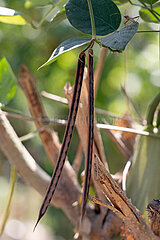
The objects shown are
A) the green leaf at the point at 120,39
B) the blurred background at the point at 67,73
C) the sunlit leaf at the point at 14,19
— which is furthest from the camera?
the blurred background at the point at 67,73

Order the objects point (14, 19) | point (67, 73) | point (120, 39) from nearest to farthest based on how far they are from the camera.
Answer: point (120, 39) < point (14, 19) < point (67, 73)

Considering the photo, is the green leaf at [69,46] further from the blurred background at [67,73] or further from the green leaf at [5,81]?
the blurred background at [67,73]

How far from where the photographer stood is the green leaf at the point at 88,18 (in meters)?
0.13

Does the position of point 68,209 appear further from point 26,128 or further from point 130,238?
point 26,128

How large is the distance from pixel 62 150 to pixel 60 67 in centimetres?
57

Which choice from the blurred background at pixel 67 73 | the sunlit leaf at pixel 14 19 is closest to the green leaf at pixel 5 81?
the sunlit leaf at pixel 14 19

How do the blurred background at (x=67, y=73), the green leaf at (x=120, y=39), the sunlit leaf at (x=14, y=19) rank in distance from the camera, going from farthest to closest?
1. the blurred background at (x=67, y=73)
2. the sunlit leaf at (x=14, y=19)
3. the green leaf at (x=120, y=39)

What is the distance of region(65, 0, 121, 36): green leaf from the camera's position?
13cm

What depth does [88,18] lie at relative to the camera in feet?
0.44

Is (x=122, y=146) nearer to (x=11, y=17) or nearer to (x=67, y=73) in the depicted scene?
(x=11, y=17)

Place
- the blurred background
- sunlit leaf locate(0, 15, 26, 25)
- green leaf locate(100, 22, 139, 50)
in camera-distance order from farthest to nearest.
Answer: the blurred background < sunlit leaf locate(0, 15, 26, 25) < green leaf locate(100, 22, 139, 50)

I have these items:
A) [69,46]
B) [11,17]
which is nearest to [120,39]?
[69,46]

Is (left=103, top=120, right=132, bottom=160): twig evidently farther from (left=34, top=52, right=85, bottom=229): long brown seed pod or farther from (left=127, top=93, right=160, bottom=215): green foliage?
(left=34, top=52, right=85, bottom=229): long brown seed pod

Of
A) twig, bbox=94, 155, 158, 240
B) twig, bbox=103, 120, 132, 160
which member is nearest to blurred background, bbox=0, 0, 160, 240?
twig, bbox=103, 120, 132, 160
